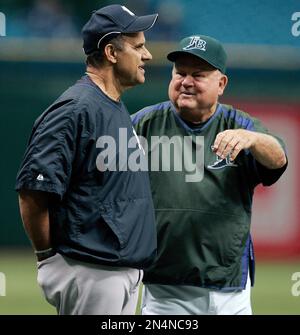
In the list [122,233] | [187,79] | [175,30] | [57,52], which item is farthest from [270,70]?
[122,233]

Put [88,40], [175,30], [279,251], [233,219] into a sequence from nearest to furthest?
[88,40], [233,219], [279,251], [175,30]

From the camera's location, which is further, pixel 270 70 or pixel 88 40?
pixel 270 70

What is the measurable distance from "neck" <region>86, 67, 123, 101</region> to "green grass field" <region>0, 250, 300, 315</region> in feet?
9.24

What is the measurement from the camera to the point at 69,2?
8.88 meters

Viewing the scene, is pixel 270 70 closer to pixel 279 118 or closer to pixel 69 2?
pixel 279 118

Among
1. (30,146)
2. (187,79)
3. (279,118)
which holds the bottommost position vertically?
(30,146)

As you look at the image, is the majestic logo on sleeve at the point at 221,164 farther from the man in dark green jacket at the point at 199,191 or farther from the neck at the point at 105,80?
the neck at the point at 105,80

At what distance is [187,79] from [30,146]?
2.74 ft

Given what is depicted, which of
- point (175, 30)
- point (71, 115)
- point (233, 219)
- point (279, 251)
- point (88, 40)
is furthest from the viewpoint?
point (175, 30)

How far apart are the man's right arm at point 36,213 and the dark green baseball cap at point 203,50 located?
0.92 meters

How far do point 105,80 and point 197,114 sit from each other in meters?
0.50

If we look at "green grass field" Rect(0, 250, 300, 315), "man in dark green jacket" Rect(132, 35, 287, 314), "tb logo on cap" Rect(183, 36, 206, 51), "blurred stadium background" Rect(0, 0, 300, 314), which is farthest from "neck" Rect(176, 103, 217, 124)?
"blurred stadium background" Rect(0, 0, 300, 314)

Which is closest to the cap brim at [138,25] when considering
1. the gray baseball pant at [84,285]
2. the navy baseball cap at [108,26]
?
the navy baseball cap at [108,26]

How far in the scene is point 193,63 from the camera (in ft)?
11.6
